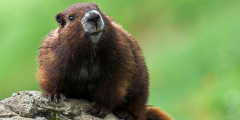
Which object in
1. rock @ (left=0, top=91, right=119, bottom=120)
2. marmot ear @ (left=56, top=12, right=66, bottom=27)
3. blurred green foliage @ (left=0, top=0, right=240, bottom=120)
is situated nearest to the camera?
rock @ (left=0, top=91, right=119, bottom=120)

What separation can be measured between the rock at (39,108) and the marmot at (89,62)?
0.17m

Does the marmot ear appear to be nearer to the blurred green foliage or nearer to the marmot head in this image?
the marmot head

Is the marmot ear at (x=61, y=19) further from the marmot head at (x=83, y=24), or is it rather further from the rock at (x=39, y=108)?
the rock at (x=39, y=108)

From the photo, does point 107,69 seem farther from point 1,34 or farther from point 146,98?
point 1,34

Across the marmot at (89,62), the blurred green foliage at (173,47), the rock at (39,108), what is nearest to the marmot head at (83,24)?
the marmot at (89,62)

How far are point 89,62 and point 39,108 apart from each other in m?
1.33

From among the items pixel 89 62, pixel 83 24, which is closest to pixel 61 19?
pixel 83 24

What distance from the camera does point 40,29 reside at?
53.8 ft

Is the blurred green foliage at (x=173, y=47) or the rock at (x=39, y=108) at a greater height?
the blurred green foliage at (x=173, y=47)

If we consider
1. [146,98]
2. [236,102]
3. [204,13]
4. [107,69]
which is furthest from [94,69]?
[204,13]

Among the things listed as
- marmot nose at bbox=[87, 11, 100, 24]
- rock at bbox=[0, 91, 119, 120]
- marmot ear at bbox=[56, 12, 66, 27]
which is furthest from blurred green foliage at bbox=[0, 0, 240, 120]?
marmot nose at bbox=[87, 11, 100, 24]

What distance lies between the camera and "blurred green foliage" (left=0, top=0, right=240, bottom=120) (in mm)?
13898

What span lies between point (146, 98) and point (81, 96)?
156cm

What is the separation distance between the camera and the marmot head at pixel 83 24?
782 cm
